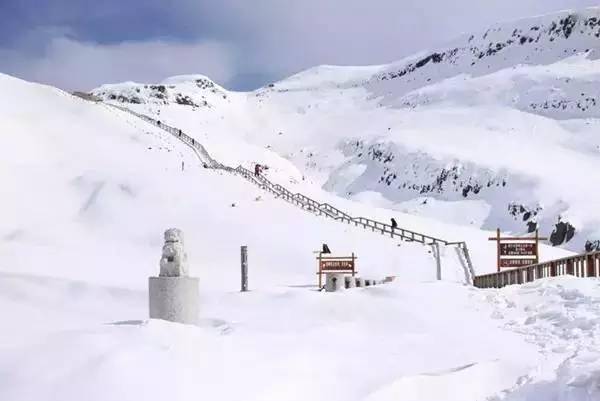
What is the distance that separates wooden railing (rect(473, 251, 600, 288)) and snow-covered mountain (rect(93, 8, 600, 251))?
126 feet

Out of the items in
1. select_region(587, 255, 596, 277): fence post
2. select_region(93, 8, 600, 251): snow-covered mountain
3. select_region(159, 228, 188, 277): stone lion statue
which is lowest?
select_region(587, 255, 596, 277): fence post

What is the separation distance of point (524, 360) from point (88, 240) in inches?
1026

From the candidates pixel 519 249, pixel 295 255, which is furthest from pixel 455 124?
pixel 519 249

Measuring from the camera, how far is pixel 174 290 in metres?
11.9

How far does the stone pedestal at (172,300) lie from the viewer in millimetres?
11820

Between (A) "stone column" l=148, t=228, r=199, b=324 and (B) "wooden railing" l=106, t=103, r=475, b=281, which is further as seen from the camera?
(B) "wooden railing" l=106, t=103, r=475, b=281

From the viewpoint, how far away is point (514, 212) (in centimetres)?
6969

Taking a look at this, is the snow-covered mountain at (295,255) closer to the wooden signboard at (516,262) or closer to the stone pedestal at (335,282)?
the stone pedestal at (335,282)

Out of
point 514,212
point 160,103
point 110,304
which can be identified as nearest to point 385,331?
point 110,304

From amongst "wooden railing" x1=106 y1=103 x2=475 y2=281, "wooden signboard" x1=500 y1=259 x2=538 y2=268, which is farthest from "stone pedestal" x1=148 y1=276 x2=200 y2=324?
"wooden railing" x1=106 y1=103 x2=475 y2=281

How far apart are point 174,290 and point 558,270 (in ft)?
40.6

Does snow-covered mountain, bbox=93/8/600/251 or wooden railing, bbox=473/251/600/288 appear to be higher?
snow-covered mountain, bbox=93/8/600/251

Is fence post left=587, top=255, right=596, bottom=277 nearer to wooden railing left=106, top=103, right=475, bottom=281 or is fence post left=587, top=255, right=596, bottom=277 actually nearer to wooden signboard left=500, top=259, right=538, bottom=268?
wooden signboard left=500, top=259, right=538, bottom=268

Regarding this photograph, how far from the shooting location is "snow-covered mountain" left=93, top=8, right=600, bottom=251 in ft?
Result: 240
